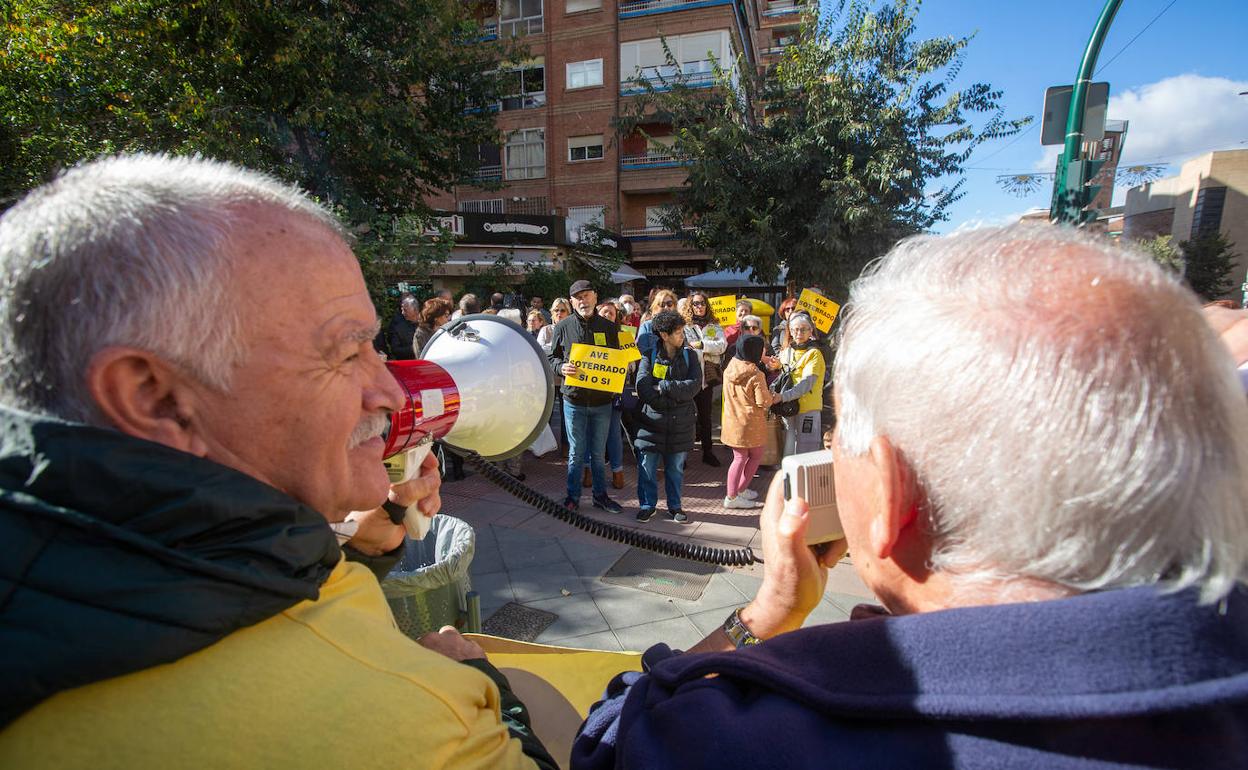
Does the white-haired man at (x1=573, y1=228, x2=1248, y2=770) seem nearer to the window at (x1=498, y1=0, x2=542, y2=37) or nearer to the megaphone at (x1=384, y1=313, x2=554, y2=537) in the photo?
the megaphone at (x1=384, y1=313, x2=554, y2=537)

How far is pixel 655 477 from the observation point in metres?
5.38

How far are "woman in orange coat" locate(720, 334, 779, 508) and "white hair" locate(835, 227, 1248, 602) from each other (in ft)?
15.4

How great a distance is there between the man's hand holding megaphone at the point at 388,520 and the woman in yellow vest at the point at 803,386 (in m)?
4.66

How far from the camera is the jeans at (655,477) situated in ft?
17.5

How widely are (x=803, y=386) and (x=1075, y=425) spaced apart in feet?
17.5

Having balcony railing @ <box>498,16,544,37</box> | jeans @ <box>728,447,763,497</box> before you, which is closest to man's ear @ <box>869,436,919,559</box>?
jeans @ <box>728,447,763,497</box>

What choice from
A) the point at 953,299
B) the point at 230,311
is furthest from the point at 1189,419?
the point at 230,311

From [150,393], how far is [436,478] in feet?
3.33

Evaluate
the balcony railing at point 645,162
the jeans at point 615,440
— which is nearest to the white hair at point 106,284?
the jeans at point 615,440

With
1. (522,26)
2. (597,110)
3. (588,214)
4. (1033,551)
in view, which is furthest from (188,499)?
(522,26)

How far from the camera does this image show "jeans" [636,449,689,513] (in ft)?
17.5

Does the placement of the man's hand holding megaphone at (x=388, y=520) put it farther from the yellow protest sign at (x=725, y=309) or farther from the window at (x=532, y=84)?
the window at (x=532, y=84)

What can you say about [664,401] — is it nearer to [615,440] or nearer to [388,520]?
[615,440]

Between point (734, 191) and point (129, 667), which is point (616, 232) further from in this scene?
point (129, 667)
